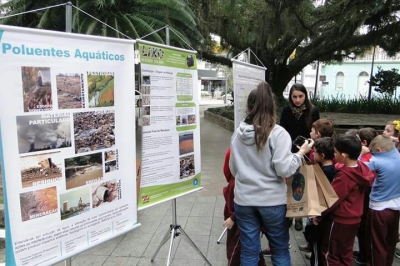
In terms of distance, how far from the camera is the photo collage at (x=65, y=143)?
180 centimetres

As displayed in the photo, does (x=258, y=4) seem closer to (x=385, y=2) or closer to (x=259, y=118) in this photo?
(x=385, y=2)

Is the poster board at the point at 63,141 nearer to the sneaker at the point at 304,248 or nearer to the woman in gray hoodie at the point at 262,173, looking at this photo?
the woman in gray hoodie at the point at 262,173

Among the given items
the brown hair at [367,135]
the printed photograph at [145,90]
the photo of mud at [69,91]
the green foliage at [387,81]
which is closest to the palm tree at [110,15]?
the printed photograph at [145,90]

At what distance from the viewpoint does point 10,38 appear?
67.5 inches

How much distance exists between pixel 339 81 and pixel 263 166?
135ft

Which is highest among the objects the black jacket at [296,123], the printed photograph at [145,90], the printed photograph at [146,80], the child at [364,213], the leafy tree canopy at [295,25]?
the leafy tree canopy at [295,25]

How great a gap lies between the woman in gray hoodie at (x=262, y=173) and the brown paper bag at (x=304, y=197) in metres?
0.07

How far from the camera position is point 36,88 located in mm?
1814

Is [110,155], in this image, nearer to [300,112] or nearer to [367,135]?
[300,112]

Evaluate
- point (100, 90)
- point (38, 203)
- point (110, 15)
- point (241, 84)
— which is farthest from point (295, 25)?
point (38, 203)

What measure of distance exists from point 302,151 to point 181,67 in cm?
128

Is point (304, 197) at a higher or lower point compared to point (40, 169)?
lower

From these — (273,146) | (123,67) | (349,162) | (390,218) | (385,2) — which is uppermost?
(385,2)

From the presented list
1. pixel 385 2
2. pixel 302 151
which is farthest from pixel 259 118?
pixel 385 2
